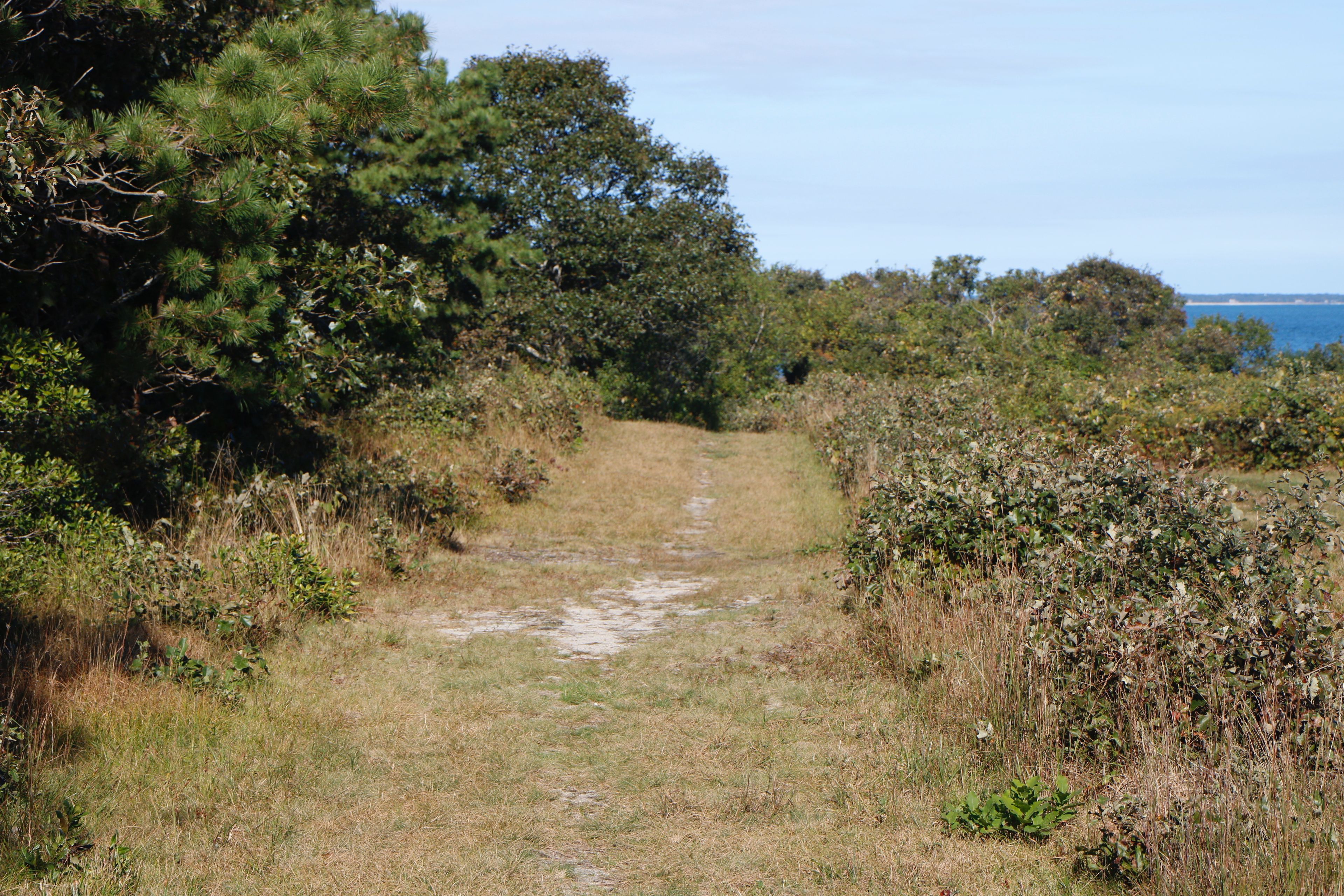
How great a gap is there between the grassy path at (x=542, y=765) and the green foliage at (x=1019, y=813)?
4.1 inches

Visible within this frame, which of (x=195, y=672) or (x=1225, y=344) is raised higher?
(x=1225, y=344)

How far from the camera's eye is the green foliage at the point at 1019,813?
155 inches

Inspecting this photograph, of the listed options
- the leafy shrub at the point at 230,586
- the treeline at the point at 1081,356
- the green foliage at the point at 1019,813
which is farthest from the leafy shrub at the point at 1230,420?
the leafy shrub at the point at 230,586

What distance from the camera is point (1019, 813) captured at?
3926mm

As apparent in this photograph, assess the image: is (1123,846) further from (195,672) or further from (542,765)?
(195,672)

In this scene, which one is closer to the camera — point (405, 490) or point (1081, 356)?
point (405, 490)

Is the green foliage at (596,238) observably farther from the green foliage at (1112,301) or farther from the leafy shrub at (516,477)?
the green foliage at (1112,301)

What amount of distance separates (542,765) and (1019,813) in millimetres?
2108

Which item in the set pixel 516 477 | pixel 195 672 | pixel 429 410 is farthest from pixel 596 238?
pixel 195 672

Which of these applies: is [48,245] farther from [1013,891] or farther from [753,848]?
[1013,891]

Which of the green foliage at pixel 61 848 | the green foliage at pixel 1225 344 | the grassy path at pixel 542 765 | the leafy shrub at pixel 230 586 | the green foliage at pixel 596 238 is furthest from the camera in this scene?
the green foliage at pixel 1225 344

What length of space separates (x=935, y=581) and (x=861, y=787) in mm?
2083

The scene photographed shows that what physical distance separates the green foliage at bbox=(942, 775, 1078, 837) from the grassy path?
0.34 ft

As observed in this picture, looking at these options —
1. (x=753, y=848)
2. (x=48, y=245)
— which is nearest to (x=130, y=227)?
(x=48, y=245)
